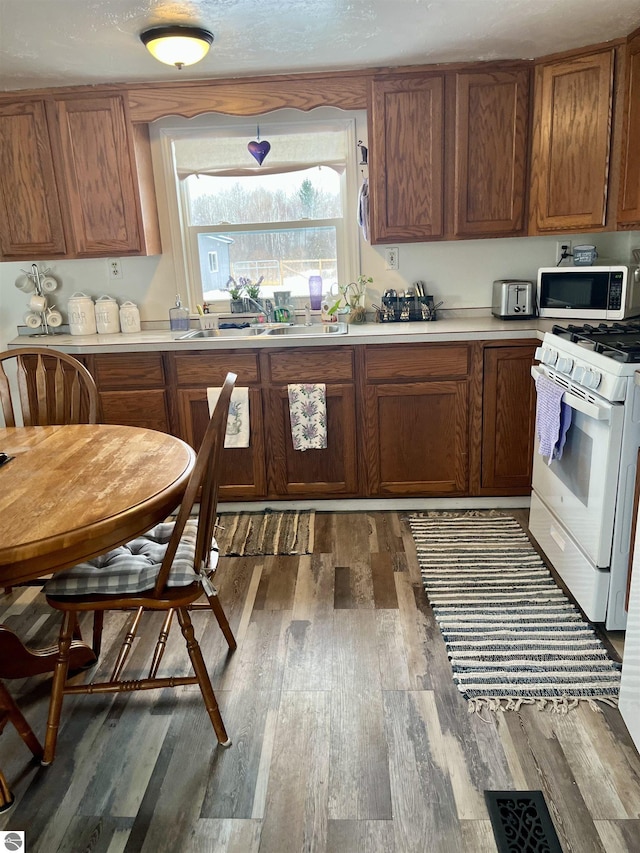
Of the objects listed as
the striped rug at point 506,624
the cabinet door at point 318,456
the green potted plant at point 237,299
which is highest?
the green potted plant at point 237,299

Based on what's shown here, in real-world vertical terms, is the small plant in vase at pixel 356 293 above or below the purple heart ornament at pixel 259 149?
below

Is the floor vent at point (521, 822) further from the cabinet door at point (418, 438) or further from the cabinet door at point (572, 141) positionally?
the cabinet door at point (572, 141)

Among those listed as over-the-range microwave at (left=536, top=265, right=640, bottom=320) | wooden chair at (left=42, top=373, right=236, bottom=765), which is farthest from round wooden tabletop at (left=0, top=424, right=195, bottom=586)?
over-the-range microwave at (left=536, top=265, right=640, bottom=320)

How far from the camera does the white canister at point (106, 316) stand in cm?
361

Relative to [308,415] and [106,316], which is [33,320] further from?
[308,415]

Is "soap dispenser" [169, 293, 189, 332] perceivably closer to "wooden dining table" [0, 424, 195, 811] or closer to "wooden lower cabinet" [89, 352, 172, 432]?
"wooden lower cabinet" [89, 352, 172, 432]

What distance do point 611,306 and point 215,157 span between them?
2.24 m

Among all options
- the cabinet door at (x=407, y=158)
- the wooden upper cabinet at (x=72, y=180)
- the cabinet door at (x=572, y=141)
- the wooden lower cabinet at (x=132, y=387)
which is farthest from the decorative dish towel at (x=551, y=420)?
the wooden upper cabinet at (x=72, y=180)

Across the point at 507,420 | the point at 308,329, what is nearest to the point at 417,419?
the point at 507,420

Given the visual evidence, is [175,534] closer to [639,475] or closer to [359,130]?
[639,475]

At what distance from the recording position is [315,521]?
3.19 meters

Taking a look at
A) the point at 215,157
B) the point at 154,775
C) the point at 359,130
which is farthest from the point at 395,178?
the point at 154,775

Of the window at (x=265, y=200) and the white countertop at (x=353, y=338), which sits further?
the window at (x=265, y=200)

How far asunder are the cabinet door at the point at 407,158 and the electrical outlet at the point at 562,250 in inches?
28.4
